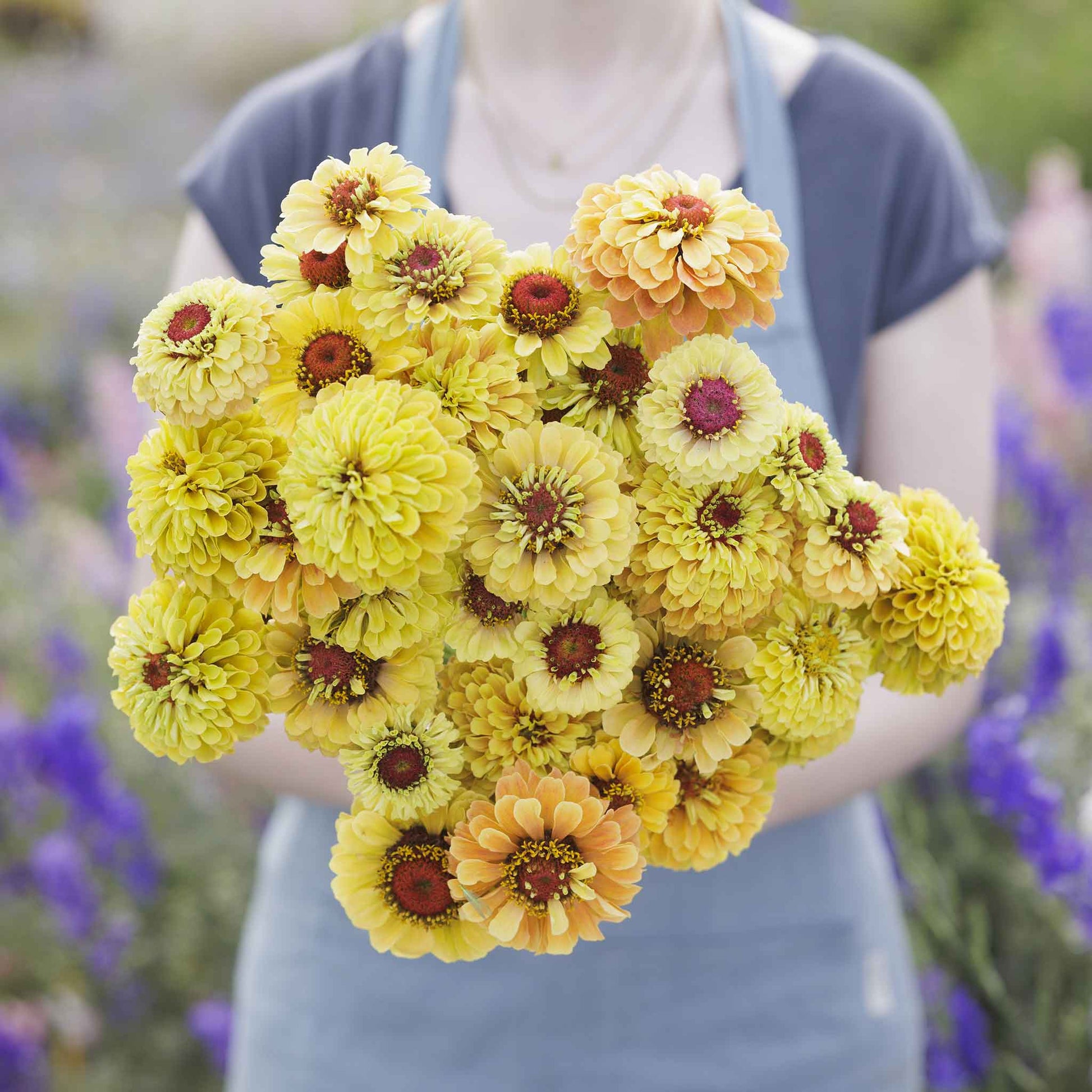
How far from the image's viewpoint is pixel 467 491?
34cm

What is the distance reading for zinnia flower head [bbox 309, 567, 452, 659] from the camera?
1.12 ft

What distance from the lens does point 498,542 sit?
35cm

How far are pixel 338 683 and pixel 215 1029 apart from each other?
3.90 ft

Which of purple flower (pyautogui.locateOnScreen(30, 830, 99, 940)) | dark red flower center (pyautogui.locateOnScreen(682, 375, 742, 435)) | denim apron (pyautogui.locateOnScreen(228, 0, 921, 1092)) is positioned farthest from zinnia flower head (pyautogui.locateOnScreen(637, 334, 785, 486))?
purple flower (pyautogui.locateOnScreen(30, 830, 99, 940))

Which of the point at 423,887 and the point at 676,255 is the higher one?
the point at 676,255

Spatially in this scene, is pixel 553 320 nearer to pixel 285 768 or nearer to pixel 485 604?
pixel 485 604

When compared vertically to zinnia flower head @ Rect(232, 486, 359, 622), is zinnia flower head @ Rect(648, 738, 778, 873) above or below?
below

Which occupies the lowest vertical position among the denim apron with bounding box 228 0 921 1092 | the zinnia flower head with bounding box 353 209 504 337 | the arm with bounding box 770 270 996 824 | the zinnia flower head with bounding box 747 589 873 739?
the denim apron with bounding box 228 0 921 1092

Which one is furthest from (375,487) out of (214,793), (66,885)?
(214,793)

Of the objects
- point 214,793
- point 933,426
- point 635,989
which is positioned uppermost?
point 933,426

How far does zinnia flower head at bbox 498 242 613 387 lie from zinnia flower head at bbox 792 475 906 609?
9 centimetres

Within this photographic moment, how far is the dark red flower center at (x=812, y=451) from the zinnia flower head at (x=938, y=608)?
49 mm

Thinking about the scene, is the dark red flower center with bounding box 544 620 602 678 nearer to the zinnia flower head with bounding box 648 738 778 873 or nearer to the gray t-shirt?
the zinnia flower head with bounding box 648 738 778 873

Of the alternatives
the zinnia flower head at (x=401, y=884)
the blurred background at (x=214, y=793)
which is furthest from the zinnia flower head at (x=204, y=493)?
the blurred background at (x=214, y=793)
